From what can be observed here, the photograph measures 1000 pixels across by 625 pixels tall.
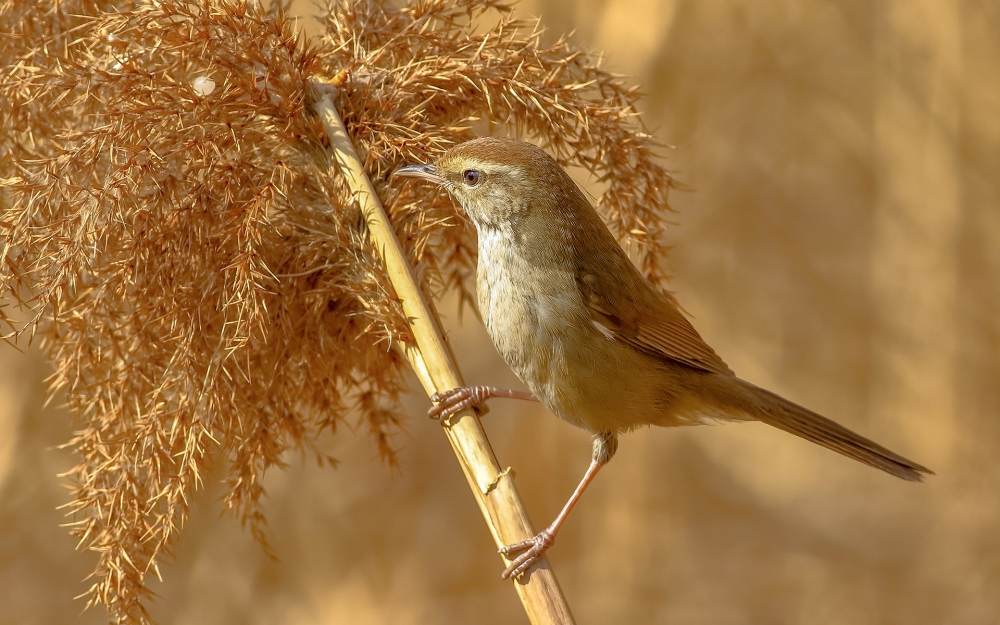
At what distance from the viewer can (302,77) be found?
67.2 inches

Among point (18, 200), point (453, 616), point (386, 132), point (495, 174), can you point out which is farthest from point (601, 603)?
point (18, 200)

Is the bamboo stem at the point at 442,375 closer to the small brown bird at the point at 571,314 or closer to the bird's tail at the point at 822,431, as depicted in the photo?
the small brown bird at the point at 571,314

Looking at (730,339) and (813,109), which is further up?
(813,109)

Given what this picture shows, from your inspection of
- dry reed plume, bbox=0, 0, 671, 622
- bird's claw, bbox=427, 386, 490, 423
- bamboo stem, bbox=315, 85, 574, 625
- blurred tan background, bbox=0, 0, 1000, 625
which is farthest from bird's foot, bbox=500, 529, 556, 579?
blurred tan background, bbox=0, 0, 1000, 625

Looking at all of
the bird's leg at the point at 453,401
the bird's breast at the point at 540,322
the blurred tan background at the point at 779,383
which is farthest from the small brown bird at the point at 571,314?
the blurred tan background at the point at 779,383

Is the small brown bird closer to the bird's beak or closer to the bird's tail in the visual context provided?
the bird's tail

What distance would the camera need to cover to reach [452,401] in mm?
1721

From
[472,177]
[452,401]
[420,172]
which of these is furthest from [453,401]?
[472,177]

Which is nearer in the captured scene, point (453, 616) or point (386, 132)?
point (386, 132)

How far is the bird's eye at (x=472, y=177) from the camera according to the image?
2064mm

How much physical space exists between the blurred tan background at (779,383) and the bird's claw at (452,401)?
1.99m

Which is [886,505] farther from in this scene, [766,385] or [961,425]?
[766,385]

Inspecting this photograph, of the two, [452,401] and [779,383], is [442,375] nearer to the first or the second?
[452,401]

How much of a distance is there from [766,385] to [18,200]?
3183 mm
